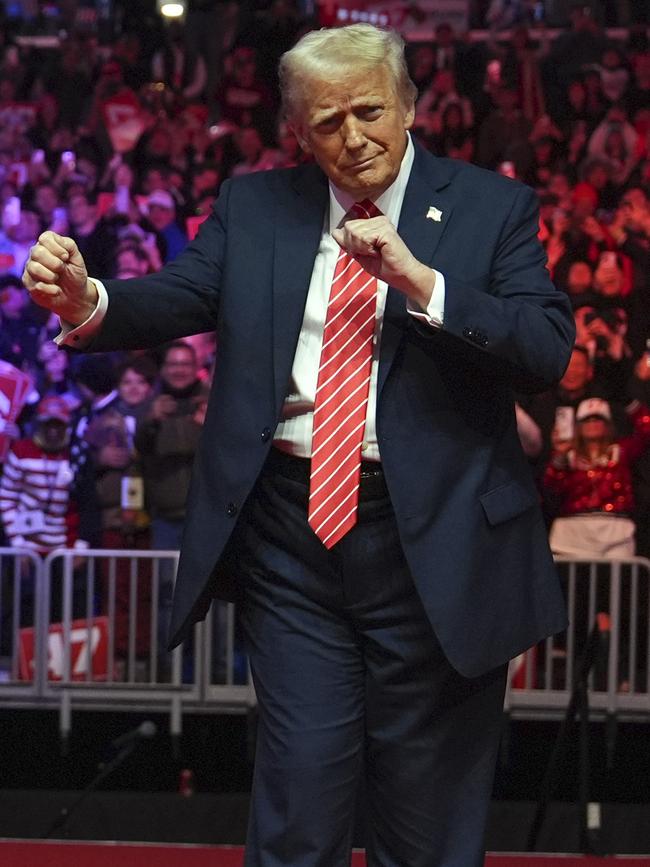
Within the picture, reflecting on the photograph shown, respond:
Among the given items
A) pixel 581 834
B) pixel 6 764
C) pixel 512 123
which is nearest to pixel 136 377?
pixel 6 764

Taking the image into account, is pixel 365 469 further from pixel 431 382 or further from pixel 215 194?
pixel 215 194

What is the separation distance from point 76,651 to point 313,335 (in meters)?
4.15

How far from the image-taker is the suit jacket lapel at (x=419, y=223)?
224 centimetres

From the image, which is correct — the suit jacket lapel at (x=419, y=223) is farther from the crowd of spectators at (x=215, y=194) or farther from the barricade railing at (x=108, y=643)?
the crowd of spectators at (x=215, y=194)

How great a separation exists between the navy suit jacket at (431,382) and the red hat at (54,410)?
5174 mm

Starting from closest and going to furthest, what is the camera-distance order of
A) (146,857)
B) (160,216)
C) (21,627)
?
(146,857)
(21,627)
(160,216)

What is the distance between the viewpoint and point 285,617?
2.31 m

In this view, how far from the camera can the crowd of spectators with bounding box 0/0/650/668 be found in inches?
274

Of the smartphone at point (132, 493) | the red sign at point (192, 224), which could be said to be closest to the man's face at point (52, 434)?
the smartphone at point (132, 493)

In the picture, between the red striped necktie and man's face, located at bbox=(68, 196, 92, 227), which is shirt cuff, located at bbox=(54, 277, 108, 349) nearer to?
the red striped necktie

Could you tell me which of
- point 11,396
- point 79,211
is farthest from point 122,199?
point 11,396

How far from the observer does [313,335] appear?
229 cm

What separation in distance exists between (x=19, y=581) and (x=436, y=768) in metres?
4.10

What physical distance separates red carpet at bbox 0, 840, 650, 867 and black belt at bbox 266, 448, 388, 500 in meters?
1.27
